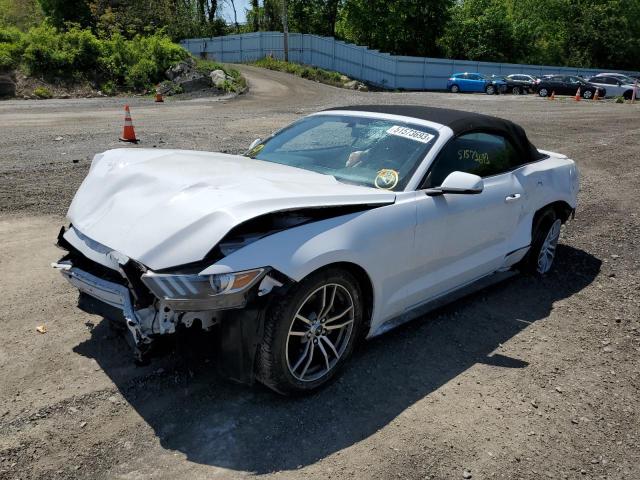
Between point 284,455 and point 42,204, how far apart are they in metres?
5.59

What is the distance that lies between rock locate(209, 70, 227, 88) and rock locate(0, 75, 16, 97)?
29.8 feet

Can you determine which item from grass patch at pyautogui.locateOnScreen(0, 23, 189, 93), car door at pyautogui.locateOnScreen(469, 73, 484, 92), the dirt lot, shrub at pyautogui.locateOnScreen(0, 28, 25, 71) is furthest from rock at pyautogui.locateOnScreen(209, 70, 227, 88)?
the dirt lot

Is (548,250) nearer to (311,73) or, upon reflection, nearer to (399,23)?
(311,73)

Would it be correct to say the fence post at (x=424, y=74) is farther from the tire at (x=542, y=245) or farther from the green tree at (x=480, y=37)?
the tire at (x=542, y=245)

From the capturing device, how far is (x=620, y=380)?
3.76 meters

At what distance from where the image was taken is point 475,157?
4441 mm

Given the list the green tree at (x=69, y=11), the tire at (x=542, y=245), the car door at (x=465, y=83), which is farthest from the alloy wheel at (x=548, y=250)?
the green tree at (x=69, y=11)

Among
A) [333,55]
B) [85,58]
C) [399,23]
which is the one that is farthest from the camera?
[399,23]

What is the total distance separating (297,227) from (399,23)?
1989 inches

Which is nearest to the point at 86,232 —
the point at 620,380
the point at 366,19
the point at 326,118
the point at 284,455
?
the point at 284,455

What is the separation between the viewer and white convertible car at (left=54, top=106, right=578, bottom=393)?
2912 millimetres

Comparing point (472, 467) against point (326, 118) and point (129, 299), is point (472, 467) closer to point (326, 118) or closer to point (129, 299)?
point (129, 299)

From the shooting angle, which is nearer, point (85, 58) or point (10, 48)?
point (10, 48)

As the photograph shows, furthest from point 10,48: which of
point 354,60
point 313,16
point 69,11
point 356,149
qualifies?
point 313,16
